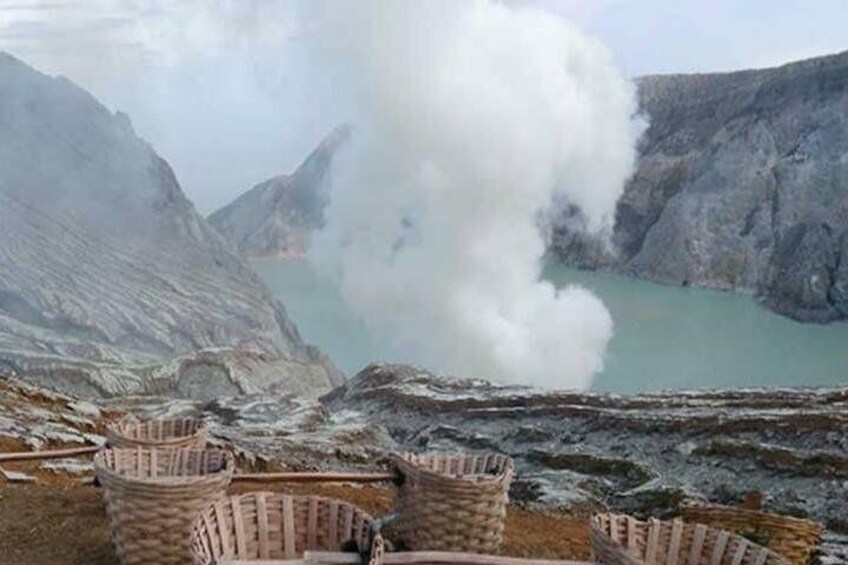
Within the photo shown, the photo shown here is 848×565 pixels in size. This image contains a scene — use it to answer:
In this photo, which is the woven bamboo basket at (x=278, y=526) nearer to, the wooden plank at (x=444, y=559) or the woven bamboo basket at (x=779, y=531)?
the wooden plank at (x=444, y=559)

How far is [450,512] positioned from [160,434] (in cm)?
505

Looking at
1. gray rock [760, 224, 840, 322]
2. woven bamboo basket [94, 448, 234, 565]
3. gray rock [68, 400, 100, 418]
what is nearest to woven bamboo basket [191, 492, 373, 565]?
woven bamboo basket [94, 448, 234, 565]

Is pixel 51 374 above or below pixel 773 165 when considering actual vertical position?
below

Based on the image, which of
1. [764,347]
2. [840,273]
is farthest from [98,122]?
[840,273]

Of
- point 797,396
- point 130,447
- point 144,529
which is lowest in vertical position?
point 144,529

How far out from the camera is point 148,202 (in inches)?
4023

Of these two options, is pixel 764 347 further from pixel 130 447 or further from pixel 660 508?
pixel 130 447

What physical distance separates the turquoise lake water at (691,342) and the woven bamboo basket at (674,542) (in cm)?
6410

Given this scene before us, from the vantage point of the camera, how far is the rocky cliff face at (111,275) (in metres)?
55.4

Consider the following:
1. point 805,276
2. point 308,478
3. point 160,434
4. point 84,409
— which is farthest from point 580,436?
point 805,276

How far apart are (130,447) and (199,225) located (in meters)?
94.9

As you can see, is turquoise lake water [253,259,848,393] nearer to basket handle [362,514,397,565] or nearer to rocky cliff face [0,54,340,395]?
rocky cliff face [0,54,340,395]

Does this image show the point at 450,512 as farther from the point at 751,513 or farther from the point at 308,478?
the point at 751,513

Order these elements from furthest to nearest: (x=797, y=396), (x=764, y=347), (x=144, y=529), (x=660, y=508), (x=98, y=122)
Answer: (x=98, y=122)
(x=764, y=347)
(x=797, y=396)
(x=660, y=508)
(x=144, y=529)
